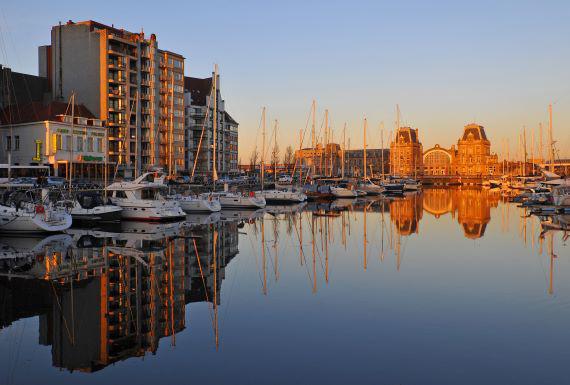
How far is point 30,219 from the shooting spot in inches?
1271

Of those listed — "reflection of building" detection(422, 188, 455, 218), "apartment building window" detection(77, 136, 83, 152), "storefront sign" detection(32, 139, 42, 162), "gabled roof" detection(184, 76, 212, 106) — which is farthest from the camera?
"gabled roof" detection(184, 76, 212, 106)

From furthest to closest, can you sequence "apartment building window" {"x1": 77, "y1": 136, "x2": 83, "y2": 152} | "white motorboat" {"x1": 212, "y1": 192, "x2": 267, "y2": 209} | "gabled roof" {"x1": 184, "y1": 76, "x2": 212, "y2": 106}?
1. "gabled roof" {"x1": 184, "y1": 76, "x2": 212, "y2": 106}
2. "apartment building window" {"x1": 77, "y1": 136, "x2": 83, "y2": 152}
3. "white motorboat" {"x1": 212, "y1": 192, "x2": 267, "y2": 209}

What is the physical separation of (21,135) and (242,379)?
68638mm

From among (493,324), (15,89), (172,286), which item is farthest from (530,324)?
(15,89)

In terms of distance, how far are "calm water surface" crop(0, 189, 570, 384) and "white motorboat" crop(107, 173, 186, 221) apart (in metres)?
11.1

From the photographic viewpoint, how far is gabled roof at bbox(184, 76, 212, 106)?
11281cm

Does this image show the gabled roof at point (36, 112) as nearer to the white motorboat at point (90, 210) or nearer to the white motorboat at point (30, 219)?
the white motorboat at point (90, 210)

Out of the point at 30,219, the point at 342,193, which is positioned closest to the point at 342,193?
the point at 342,193

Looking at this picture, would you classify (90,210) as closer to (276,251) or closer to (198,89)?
(276,251)

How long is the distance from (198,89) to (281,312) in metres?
104

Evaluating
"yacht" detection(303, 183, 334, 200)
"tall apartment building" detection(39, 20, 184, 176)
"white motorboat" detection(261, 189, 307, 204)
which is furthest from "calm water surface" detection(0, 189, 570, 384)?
"tall apartment building" detection(39, 20, 184, 176)

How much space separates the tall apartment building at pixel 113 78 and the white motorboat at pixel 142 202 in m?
31.6

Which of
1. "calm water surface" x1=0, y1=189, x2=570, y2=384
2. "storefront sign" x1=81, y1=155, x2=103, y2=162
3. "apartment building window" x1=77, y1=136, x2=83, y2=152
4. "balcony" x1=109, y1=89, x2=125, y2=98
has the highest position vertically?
"balcony" x1=109, y1=89, x2=125, y2=98

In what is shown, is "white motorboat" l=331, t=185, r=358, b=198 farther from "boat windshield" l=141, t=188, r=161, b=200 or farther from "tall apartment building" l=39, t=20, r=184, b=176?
"boat windshield" l=141, t=188, r=161, b=200
